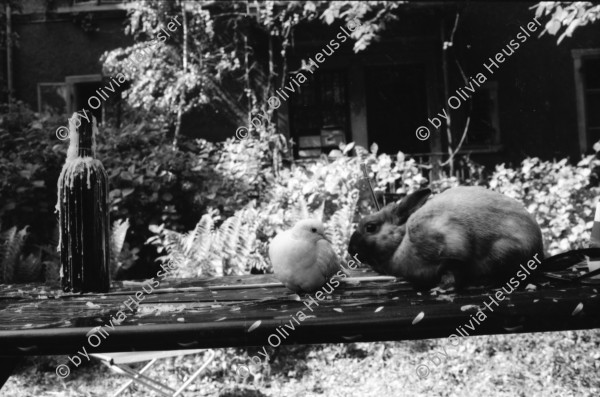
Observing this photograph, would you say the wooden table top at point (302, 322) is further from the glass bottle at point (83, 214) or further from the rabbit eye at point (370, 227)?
the glass bottle at point (83, 214)

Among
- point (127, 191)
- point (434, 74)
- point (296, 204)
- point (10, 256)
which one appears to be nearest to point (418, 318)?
point (296, 204)

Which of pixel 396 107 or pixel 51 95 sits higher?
pixel 51 95

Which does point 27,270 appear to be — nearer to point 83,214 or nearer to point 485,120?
point 83,214

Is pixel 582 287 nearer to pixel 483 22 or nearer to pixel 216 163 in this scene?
pixel 216 163

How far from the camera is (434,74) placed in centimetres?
1030

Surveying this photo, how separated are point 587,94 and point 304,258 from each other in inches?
422

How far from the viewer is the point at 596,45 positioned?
1035 centimetres

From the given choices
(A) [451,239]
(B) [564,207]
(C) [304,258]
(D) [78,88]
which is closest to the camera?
(A) [451,239]

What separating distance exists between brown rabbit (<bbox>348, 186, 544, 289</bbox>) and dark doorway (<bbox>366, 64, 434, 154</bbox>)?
9.01m

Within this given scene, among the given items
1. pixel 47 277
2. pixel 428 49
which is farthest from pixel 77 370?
pixel 428 49

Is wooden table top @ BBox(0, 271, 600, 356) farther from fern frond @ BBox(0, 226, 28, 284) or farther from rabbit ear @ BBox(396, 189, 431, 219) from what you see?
fern frond @ BBox(0, 226, 28, 284)

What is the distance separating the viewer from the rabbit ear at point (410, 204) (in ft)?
5.35

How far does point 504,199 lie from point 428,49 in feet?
30.3

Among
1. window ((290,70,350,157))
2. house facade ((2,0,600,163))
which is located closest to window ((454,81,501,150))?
house facade ((2,0,600,163))
